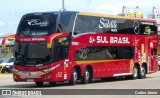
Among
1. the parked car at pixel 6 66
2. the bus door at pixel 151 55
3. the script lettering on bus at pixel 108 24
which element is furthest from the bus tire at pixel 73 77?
the parked car at pixel 6 66

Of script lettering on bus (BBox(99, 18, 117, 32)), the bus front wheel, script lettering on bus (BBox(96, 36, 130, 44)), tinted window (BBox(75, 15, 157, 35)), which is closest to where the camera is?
tinted window (BBox(75, 15, 157, 35))

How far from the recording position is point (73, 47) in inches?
986

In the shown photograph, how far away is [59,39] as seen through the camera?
24.2m

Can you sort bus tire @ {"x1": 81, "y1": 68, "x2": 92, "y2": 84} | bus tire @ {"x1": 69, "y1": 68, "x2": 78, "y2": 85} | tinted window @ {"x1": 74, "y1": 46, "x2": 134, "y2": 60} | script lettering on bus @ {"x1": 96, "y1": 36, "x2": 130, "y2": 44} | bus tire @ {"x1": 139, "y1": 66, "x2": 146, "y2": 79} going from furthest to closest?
1. bus tire @ {"x1": 139, "y1": 66, "x2": 146, "y2": 79}
2. script lettering on bus @ {"x1": 96, "y1": 36, "x2": 130, "y2": 44}
3. bus tire @ {"x1": 81, "y1": 68, "x2": 92, "y2": 84}
4. tinted window @ {"x1": 74, "y1": 46, "x2": 134, "y2": 60}
5. bus tire @ {"x1": 69, "y1": 68, "x2": 78, "y2": 85}

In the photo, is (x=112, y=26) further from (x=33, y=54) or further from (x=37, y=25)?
(x=33, y=54)

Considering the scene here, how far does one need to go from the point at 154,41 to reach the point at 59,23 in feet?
36.8

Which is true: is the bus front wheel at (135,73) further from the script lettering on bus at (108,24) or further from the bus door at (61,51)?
the bus door at (61,51)

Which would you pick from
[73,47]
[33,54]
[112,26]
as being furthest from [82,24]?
[112,26]

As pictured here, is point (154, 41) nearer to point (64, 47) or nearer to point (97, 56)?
point (97, 56)

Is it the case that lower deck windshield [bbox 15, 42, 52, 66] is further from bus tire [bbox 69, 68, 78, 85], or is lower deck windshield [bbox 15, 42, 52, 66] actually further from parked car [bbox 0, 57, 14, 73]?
parked car [bbox 0, 57, 14, 73]

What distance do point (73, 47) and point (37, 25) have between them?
219 cm

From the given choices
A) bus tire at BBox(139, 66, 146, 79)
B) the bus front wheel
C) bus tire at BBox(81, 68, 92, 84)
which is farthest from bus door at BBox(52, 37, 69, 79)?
bus tire at BBox(139, 66, 146, 79)

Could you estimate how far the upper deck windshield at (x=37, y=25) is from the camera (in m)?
24.0

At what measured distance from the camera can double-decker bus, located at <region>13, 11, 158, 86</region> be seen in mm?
23875
